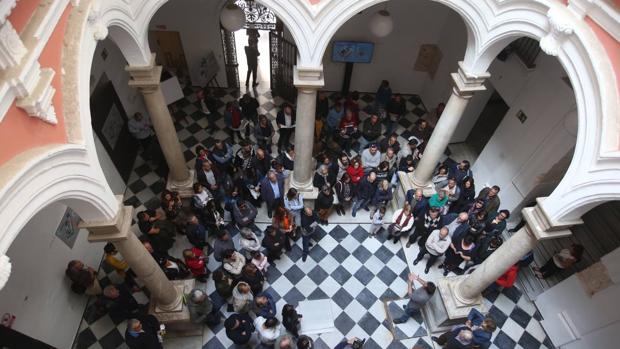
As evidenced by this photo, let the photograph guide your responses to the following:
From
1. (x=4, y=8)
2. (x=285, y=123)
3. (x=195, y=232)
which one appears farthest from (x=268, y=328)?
(x=4, y=8)

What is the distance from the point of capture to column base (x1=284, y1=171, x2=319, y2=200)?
26.1ft

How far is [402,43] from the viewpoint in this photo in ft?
33.8

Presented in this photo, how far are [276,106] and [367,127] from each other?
9.29 feet

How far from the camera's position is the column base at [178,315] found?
6.11 metres

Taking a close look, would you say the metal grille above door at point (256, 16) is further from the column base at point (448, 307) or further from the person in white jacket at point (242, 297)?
the column base at point (448, 307)

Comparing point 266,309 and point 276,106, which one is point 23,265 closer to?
point 266,309

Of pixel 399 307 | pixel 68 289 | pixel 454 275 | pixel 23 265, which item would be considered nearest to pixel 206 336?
pixel 68 289

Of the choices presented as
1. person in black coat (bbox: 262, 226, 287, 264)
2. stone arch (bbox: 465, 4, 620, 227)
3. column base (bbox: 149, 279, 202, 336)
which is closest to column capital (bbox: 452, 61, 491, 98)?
stone arch (bbox: 465, 4, 620, 227)

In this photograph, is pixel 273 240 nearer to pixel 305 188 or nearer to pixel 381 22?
pixel 305 188

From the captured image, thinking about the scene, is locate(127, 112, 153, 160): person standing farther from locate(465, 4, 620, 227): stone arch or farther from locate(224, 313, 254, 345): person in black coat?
locate(465, 4, 620, 227): stone arch

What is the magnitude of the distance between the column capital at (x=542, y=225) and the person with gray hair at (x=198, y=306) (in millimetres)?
4658

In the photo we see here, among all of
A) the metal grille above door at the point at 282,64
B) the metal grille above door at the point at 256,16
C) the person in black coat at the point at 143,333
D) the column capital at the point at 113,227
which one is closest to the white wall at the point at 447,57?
the metal grille above door at the point at 282,64

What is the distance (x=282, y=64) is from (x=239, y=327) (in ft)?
23.0

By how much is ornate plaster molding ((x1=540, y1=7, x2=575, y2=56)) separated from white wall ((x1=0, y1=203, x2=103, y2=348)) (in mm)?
7208
